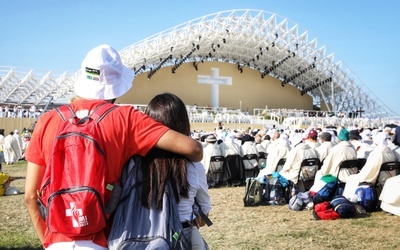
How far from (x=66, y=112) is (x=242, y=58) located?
5166cm

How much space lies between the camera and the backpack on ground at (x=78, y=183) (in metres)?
1.71

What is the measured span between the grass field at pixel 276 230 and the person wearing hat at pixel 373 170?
0.49 m

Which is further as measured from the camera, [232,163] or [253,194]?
[232,163]

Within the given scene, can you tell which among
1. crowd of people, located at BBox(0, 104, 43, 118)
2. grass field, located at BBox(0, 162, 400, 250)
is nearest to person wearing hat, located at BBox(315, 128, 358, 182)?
grass field, located at BBox(0, 162, 400, 250)

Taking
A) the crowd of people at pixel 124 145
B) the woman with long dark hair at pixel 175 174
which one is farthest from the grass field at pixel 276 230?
the crowd of people at pixel 124 145

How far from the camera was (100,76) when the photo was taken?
78.4 inches

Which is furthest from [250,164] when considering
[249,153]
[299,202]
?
[299,202]

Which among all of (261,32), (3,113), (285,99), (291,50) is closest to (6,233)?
(3,113)

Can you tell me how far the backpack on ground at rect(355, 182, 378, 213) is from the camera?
671cm

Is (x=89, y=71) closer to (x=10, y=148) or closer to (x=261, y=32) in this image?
(x=10, y=148)

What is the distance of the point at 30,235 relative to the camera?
580cm

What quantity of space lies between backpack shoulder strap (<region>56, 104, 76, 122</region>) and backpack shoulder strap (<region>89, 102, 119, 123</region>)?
10 centimetres

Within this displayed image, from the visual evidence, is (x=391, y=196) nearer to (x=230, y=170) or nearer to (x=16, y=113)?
(x=230, y=170)

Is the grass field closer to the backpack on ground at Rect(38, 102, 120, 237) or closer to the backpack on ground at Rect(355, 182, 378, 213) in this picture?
the backpack on ground at Rect(355, 182, 378, 213)
